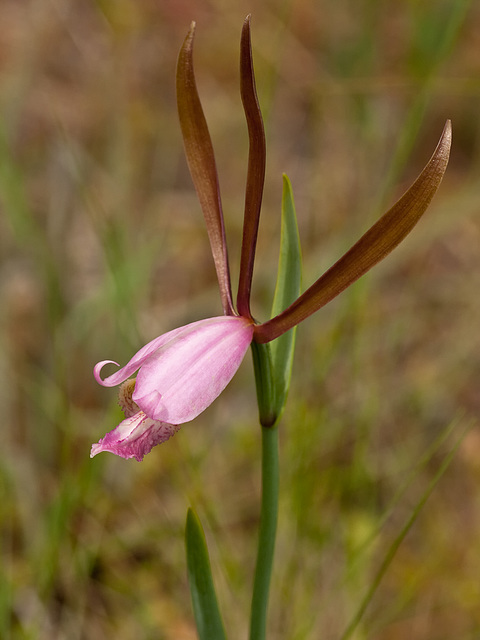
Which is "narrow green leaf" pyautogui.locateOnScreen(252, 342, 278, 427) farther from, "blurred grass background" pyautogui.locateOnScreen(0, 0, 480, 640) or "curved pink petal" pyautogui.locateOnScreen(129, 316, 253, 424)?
"blurred grass background" pyautogui.locateOnScreen(0, 0, 480, 640)

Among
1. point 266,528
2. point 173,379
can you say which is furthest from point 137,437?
point 266,528

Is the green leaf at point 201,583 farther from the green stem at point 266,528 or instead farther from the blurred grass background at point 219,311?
the blurred grass background at point 219,311

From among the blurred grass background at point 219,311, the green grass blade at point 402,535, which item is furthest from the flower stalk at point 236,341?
the blurred grass background at point 219,311

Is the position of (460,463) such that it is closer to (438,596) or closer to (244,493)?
(438,596)

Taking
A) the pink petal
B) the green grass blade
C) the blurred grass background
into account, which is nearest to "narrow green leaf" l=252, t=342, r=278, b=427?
the pink petal

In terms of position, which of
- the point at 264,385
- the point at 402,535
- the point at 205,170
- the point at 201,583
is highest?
the point at 205,170

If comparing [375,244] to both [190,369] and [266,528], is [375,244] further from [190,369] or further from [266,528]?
[266,528]

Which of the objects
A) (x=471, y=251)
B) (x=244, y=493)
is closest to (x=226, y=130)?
(x=471, y=251)
